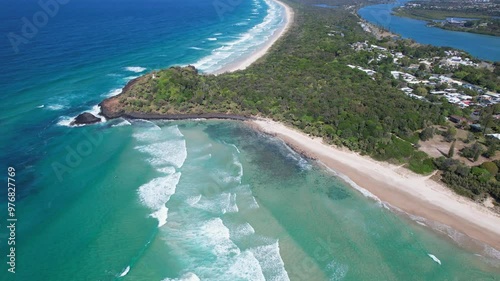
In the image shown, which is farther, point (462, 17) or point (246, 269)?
point (462, 17)

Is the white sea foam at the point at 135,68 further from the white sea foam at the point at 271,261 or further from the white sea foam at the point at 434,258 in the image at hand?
the white sea foam at the point at 434,258

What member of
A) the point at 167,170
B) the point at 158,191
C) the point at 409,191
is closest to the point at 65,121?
the point at 167,170

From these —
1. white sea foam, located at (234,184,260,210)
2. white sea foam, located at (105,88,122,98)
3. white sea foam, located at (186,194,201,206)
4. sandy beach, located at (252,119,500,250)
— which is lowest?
sandy beach, located at (252,119,500,250)

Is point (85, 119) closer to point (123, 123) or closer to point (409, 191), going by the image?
point (123, 123)

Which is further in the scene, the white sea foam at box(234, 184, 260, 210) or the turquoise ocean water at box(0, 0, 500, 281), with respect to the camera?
the white sea foam at box(234, 184, 260, 210)

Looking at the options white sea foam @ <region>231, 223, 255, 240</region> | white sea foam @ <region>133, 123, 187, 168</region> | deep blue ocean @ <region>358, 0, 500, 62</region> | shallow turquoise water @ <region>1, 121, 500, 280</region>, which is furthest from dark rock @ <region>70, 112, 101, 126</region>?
deep blue ocean @ <region>358, 0, 500, 62</region>

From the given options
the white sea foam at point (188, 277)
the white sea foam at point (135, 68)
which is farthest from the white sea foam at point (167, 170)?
the white sea foam at point (135, 68)

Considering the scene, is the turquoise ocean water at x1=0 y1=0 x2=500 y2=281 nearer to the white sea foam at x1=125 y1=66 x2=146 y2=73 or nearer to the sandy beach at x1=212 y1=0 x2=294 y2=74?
the white sea foam at x1=125 y1=66 x2=146 y2=73
